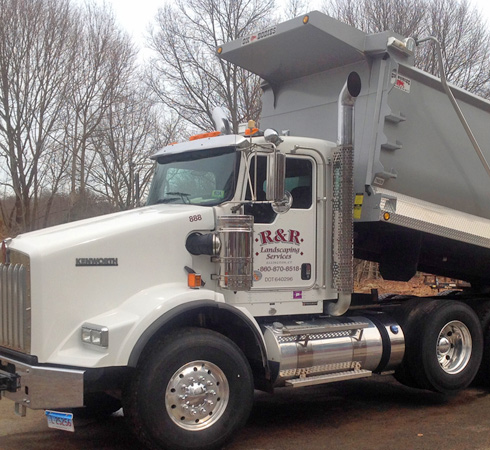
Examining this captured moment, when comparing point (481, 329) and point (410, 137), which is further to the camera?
point (481, 329)

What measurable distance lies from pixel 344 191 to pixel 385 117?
0.92m

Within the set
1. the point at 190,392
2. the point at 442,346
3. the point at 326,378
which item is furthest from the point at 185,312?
the point at 442,346

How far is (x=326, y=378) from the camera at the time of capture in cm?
626

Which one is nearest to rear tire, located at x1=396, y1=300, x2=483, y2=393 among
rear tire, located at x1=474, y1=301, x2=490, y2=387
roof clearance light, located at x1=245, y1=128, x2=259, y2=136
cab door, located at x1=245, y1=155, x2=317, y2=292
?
rear tire, located at x1=474, y1=301, x2=490, y2=387

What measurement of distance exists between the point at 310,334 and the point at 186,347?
4.68 feet

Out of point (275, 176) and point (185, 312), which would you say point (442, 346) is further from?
point (185, 312)

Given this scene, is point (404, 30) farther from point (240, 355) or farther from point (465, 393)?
point (240, 355)

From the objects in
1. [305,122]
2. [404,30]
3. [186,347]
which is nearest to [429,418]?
[186,347]

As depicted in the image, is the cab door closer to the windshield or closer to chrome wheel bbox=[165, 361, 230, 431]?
the windshield

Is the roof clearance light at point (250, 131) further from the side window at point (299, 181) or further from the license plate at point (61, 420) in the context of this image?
the license plate at point (61, 420)

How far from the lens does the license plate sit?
198 inches

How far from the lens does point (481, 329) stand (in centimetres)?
777

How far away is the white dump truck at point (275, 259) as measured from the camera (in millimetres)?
5242

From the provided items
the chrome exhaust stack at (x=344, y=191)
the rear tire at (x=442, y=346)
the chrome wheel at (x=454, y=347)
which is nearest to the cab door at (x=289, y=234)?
the chrome exhaust stack at (x=344, y=191)
